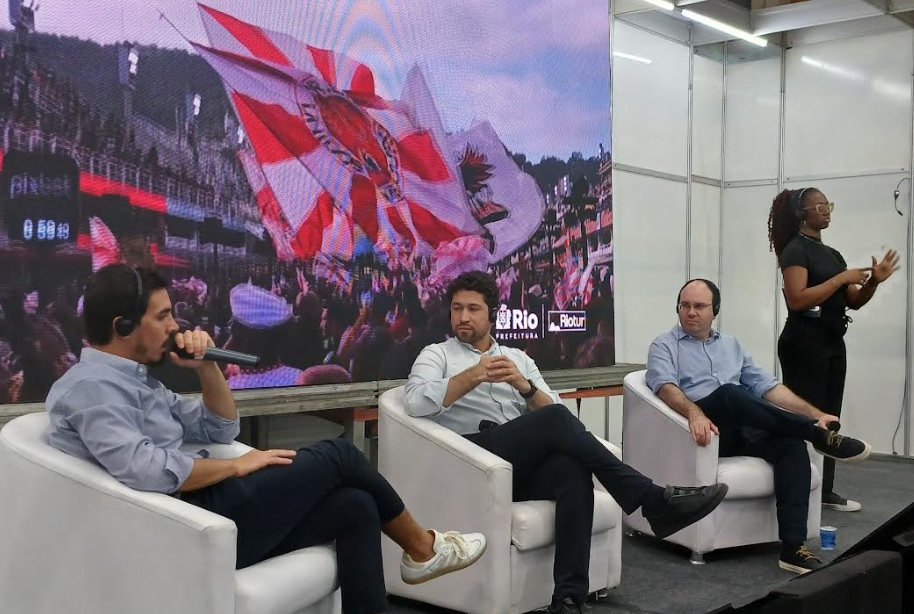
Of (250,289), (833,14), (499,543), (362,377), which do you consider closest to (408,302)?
(362,377)

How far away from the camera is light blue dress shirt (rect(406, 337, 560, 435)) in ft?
9.86

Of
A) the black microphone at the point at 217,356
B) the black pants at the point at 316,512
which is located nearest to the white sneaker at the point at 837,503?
the black pants at the point at 316,512

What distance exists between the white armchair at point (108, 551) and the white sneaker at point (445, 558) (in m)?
0.39

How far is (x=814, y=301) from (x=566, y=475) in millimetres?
1916

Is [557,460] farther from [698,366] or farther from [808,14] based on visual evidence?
[808,14]

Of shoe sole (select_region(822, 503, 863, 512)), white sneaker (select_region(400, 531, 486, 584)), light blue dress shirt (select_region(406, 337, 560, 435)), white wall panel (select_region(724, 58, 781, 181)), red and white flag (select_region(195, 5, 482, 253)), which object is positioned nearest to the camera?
white sneaker (select_region(400, 531, 486, 584))

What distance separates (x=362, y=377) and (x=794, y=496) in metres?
1.84

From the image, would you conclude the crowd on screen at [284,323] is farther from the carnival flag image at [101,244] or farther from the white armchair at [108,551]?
the white armchair at [108,551]

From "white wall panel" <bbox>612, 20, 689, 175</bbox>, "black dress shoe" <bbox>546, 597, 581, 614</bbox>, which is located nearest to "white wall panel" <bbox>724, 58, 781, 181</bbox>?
"white wall panel" <bbox>612, 20, 689, 175</bbox>

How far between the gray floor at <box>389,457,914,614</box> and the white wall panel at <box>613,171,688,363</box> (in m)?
2.18

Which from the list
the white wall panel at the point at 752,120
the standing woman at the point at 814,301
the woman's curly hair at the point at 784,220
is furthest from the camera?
the white wall panel at the point at 752,120

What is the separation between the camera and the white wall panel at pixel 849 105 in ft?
21.5

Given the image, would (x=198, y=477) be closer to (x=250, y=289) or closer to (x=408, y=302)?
(x=250, y=289)

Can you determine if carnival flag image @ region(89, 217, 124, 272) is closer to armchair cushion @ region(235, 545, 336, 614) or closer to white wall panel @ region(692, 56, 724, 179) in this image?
armchair cushion @ region(235, 545, 336, 614)
